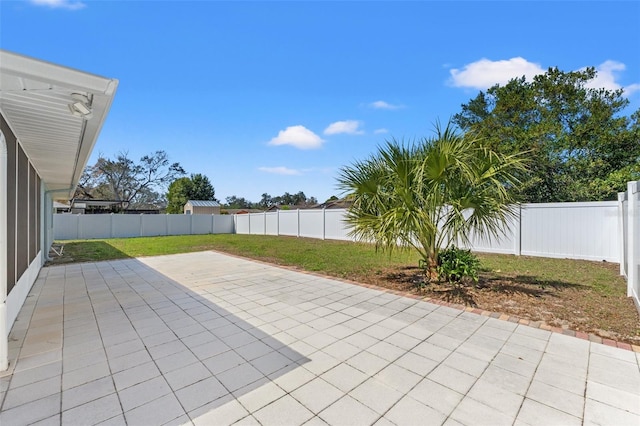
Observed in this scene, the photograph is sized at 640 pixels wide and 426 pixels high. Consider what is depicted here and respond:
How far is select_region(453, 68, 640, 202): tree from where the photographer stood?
1159 cm

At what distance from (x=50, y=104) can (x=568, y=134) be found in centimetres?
1657

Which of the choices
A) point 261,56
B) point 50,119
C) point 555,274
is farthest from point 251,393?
point 261,56

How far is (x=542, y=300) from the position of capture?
4.57 meters

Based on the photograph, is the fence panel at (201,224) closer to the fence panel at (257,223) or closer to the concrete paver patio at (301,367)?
the fence panel at (257,223)

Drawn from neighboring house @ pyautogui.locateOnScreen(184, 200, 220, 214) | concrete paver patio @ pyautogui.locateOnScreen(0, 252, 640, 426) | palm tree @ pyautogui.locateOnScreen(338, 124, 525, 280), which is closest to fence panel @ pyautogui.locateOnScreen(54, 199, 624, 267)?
palm tree @ pyautogui.locateOnScreen(338, 124, 525, 280)

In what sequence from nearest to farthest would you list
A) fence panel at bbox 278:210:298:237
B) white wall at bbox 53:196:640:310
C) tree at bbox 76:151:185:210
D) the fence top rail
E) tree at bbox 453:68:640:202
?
white wall at bbox 53:196:640:310 → the fence top rail → tree at bbox 453:68:640:202 → fence panel at bbox 278:210:298:237 → tree at bbox 76:151:185:210

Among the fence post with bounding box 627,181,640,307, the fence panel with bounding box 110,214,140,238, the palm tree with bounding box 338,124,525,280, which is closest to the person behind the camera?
the fence post with bounding box 627,181,640,307

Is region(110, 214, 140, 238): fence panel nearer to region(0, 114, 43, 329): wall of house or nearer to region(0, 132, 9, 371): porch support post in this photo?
region(0, 114, 43, 329): wall of house

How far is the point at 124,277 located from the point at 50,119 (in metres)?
4.35

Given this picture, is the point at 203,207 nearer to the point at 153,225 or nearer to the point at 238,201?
the point at 153,225

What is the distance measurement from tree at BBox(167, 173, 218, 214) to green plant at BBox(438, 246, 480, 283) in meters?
35.7

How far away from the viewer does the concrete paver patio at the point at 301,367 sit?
2.04m

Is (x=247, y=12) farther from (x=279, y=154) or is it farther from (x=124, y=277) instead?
(x=279, y=154)

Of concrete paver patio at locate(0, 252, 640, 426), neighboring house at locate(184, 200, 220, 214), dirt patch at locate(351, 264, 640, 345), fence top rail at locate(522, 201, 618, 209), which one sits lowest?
concrete paver patio at locate(0, 252, 640, 426)
